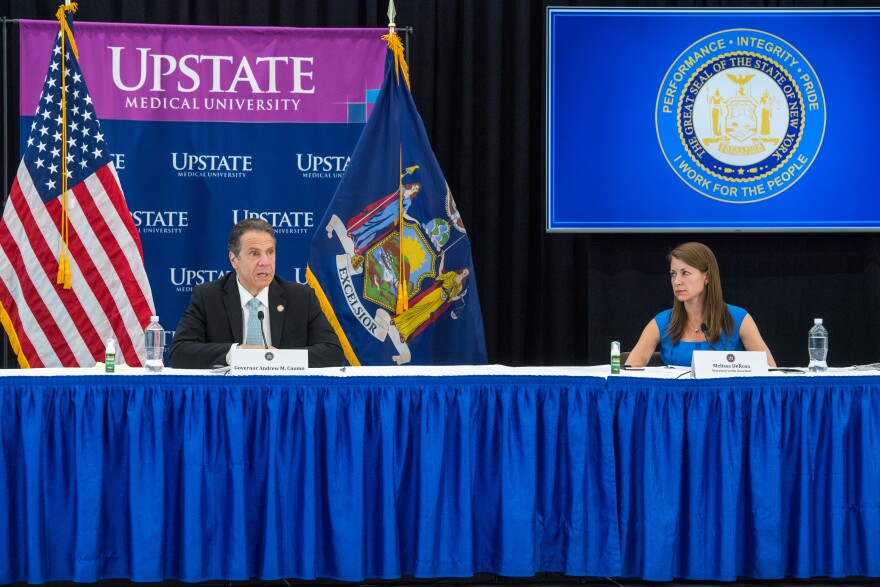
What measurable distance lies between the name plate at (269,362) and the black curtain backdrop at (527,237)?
2235 millimetres

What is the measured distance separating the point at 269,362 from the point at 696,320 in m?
1.92

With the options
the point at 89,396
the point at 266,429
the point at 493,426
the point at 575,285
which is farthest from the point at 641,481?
the point at 575,285

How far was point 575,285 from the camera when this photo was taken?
580cm

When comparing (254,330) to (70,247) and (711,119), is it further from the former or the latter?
(711,119)

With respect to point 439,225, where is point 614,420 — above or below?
below

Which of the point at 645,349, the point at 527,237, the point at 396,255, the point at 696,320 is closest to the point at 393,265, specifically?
the point at 396,255

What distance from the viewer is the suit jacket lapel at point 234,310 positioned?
12.4 ft

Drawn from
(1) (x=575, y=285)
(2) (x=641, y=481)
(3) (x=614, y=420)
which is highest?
(1) (x=575, y=285)

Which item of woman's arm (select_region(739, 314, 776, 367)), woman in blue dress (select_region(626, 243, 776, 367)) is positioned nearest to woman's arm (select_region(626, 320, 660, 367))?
woman in blue dress (select_region(626, 243, 776, 367))

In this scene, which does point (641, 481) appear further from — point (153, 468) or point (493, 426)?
point (153, 468)

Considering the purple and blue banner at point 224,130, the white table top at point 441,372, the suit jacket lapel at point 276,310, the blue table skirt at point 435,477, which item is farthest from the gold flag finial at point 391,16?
the blue table skirt at point 435,477

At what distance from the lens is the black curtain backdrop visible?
5359 millimetres

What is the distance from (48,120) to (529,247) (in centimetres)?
287

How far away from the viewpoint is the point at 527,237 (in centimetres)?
570
